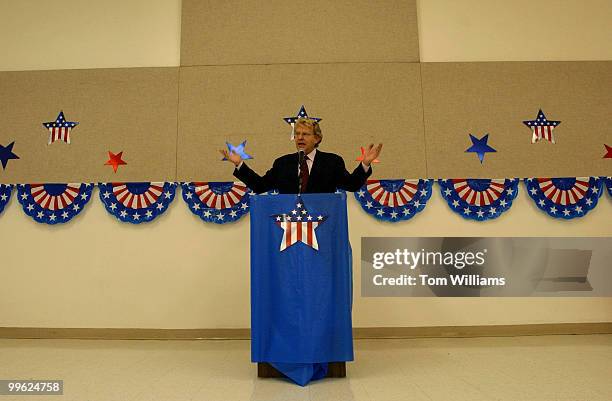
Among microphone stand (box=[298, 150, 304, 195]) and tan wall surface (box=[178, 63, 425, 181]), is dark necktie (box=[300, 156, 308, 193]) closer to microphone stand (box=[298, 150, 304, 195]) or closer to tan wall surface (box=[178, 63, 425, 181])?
microphone stand (box=[298, 150, 304, 195])

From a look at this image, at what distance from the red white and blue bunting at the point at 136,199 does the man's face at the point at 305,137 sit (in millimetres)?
1707

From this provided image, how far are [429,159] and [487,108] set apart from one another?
730 millimetres

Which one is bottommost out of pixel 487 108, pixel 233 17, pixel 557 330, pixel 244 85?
pixel 557 330

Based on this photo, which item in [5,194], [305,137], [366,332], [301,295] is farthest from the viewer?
[5,194]

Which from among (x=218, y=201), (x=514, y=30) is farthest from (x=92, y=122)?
(x=514, y=30)

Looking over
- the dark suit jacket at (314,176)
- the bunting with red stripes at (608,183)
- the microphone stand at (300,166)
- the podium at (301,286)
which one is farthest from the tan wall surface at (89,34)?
the bunting with red stripes at (608,183)

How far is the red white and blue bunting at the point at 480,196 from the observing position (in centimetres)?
382

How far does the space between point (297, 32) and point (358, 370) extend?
3021mm

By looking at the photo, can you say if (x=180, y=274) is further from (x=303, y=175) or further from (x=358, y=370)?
(x=358, y=370)

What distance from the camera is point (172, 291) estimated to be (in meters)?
3.79

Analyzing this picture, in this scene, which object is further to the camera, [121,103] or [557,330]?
[121,103]

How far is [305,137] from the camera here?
2635mm

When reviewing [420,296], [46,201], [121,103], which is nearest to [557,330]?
[420,296]

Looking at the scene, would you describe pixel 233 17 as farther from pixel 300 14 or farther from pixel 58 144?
pixel 58 144
